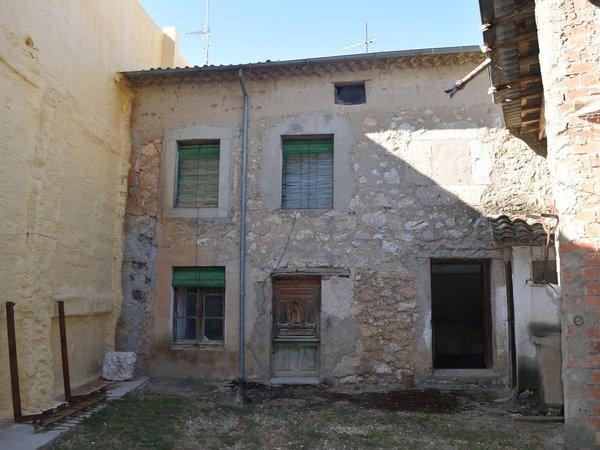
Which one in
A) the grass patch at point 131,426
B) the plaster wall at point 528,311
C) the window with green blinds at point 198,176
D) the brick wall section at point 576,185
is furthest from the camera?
the window with green blinds at point 198,176

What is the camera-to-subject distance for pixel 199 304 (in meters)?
8.81

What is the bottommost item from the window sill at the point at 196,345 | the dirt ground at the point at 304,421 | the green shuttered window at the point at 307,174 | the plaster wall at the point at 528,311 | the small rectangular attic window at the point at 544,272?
the dirt ground at the point at 304,421

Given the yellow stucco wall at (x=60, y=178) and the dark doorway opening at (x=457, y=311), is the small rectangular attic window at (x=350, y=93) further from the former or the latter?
the dark doorway opening at (x=457, y=311)

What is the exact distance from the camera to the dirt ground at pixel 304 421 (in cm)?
546

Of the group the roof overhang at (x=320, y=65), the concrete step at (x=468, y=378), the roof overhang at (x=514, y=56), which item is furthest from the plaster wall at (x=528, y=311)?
the roof overhang at (x=320, y=65)

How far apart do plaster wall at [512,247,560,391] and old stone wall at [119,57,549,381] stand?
2.30ft

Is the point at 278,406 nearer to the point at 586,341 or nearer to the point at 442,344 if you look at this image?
the point at 586,341

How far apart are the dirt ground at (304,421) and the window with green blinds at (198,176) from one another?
314 centimetres

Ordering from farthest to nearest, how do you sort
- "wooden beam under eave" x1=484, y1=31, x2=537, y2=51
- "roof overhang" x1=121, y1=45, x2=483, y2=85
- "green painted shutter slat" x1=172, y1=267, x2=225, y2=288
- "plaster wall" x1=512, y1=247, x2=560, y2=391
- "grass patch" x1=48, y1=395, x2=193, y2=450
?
"green painted shutter slat" x1=172, y1=267, x2=225, y2=288 → "roof overhang" x1=121, y1=45, x2=483, y2=85 → "plaster wall" x1=512, y1=247, x2=560, y2=391 → "grass patch" x1=48, y1=395, x2=193, y2=450 → "wooden beam under eave" x1=484, y1=31, x2=537, y2=51

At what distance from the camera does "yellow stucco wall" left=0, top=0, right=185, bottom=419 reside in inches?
240

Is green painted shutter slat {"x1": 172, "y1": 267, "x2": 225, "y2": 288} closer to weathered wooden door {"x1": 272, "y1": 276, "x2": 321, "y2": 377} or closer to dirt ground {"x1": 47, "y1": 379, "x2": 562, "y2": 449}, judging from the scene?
weathered wooden door {"x1": 272, "y1": 276, "x2": 321, "y2": 377}

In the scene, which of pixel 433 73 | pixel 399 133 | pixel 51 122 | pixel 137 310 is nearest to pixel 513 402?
pixel 399 133

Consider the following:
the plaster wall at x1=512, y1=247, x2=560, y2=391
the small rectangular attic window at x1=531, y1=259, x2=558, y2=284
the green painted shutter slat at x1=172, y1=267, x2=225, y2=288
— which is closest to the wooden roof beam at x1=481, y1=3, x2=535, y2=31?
the small rectangular attic window at x1=531, y1=259, x2=558, y2=284

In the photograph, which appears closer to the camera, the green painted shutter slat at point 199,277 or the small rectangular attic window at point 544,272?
the small rectangular attic window at point 544,272
